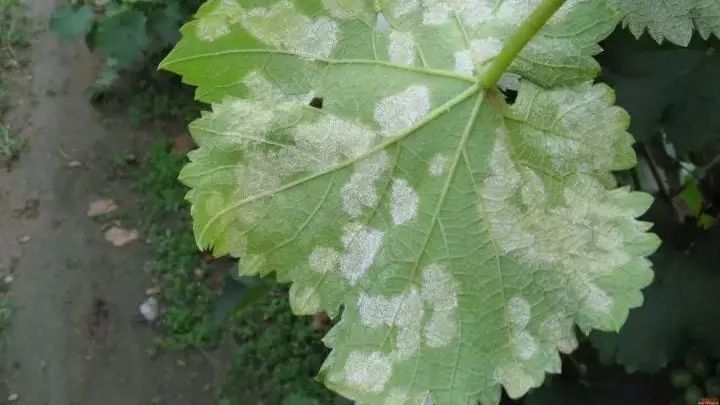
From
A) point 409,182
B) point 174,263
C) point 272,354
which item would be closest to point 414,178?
point 409,182

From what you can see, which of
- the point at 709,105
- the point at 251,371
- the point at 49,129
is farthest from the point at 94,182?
the point at 709,105

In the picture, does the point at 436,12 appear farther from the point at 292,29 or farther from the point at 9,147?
the point at 9,147

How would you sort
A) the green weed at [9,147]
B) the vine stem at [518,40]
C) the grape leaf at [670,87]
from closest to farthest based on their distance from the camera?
the vine stem at [518,40]
the grape leaf at [670,87]
the green weed at [9,147]

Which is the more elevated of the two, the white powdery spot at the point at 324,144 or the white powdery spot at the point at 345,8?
the white powdery spot at the point at 345,8

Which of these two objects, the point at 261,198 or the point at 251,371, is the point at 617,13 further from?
the point at 251,371

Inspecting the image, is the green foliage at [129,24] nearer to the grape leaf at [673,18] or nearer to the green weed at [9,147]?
the green weed at [9,147]

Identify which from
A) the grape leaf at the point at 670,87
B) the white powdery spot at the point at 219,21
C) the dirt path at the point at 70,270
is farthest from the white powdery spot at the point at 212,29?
the dirt path at the point at 70,270
